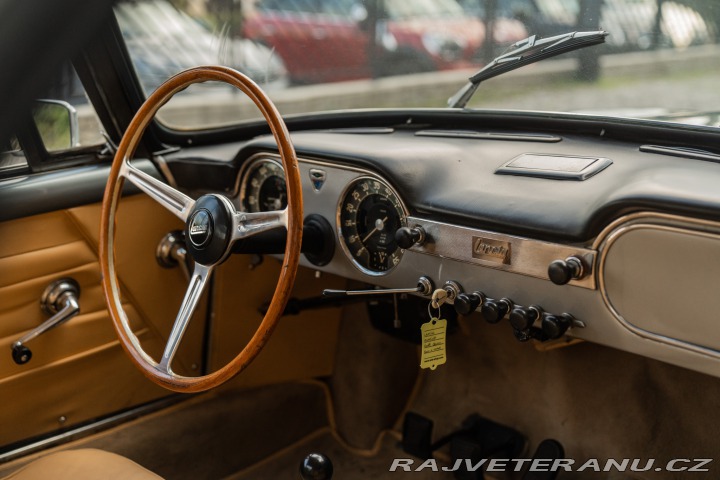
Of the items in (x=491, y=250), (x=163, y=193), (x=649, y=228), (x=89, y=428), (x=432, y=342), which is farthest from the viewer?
(x=89, y=428)

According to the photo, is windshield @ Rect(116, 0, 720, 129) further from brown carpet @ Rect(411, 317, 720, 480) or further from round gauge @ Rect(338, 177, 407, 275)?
brown carpet @ Rect(411, 317, 720, 480)

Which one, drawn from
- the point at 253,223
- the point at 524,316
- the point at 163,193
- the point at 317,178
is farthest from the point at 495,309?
the point at 163,193

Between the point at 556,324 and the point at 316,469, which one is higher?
the point at 556,324

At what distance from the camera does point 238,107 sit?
9.64ft

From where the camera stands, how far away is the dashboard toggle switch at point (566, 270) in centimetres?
163

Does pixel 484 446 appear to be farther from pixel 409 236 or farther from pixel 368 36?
pixel 368 36

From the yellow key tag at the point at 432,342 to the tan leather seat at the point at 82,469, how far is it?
67 cm

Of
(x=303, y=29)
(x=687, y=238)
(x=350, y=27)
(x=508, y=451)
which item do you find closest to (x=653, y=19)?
(x=687, y=238)

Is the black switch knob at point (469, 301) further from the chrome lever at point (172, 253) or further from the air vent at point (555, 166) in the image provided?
the chrome lever at point (172, 253)

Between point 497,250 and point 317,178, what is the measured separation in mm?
621

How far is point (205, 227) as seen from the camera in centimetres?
188

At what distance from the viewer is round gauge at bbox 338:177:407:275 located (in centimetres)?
208

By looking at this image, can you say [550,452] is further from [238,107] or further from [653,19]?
[238,107]

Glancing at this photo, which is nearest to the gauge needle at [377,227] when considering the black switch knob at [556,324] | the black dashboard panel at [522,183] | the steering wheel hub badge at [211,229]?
the black dashboard panel at [522,183]
